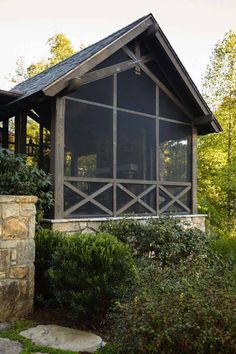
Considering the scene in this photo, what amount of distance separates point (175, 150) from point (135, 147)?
41.3 inches

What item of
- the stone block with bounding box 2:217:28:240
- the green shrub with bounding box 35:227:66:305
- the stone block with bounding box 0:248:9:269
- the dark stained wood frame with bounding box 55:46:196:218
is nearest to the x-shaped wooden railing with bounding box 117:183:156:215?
the dark stained wood frame with bounding box 55:46:196:218

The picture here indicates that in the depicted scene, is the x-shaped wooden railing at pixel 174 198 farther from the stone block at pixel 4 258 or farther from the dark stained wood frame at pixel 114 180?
the stone block at pixel 4 258

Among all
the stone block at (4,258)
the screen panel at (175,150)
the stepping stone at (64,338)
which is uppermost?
the screen panel at (175,150)

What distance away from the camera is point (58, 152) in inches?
248

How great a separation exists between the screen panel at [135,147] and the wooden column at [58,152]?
1.66 meters

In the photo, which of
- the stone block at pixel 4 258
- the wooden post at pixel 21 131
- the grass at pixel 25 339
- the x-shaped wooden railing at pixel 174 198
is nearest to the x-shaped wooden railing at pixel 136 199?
the x-shaped wooden railing at pixel 174 198

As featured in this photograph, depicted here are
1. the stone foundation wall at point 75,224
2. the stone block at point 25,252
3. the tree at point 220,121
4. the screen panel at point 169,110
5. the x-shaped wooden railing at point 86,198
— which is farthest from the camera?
the tree at point 220,121

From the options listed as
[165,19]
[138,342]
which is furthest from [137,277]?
[165,19]

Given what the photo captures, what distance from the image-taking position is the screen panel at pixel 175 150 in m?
8.46

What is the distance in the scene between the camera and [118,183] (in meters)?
7.27

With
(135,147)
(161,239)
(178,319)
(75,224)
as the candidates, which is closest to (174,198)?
(135,147)

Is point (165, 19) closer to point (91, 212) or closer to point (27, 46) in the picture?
point (91, 212)

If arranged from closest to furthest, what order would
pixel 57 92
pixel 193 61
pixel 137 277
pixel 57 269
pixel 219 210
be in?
pixel 137 277
pixel 57 269
pixel 57 92
pixel 219 210
pixel 193 61

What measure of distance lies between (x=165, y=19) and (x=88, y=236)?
8.63 meters
